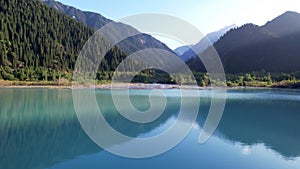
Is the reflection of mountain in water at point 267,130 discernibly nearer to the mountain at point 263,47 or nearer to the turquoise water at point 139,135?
the turquoise water at point 139,135

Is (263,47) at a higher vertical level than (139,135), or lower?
higher

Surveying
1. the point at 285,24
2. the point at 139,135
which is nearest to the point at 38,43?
the point at 139,135

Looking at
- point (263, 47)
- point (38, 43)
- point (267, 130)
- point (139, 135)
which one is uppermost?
point (263, 47)

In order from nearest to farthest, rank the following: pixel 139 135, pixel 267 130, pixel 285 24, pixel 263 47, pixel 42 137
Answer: pixel 42 137
pixel 139 135
pixel 267 130
pixel 263 47
pixel 285 24

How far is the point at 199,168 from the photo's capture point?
354 inches

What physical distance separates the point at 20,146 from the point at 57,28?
7382 centimetres

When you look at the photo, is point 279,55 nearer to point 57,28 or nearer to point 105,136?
point 57,28

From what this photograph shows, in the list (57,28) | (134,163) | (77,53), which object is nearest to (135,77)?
(77,53)

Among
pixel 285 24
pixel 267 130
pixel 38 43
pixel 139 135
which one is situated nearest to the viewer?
pixel 139 135

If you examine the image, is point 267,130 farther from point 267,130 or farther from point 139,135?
point 139,135

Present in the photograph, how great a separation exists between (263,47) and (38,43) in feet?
232

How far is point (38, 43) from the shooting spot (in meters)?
69.0

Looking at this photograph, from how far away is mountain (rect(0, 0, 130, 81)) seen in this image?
54.4 metres

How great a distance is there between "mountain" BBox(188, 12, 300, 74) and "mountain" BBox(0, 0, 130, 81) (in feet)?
131
